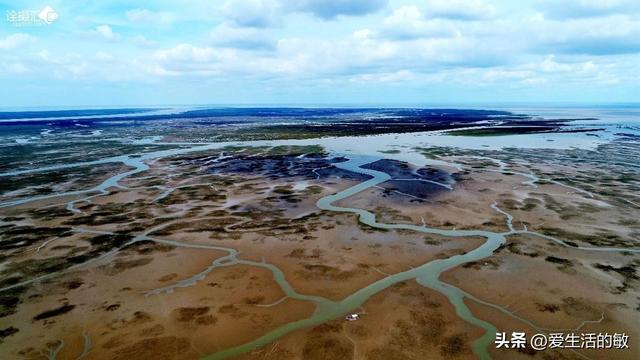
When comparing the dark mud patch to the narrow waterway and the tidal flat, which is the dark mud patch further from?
the narrow waterway

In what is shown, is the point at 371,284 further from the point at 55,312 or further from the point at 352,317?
the point at 55,312

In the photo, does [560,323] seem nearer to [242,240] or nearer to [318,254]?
[318,254]

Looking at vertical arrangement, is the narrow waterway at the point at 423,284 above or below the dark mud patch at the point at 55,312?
above

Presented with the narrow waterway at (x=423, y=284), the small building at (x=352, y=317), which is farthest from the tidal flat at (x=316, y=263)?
the small building at (x=352, y=317)

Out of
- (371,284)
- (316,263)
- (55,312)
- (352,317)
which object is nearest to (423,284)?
(371,284)

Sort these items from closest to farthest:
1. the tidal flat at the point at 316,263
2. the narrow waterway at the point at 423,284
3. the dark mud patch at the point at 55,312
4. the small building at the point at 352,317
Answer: the narrow waterway at the point at 423,284 → the tidal flat at the point at 316,263 → the small building at the point at 352,317 → the dark mud patch at the point at 55,312

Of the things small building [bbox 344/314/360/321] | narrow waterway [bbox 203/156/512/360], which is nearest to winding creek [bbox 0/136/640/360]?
narrow waterway [bbox 203/156/512/360]

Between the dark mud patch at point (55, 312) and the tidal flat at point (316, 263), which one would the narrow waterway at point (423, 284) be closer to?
the tidal flat at point (316, 263)

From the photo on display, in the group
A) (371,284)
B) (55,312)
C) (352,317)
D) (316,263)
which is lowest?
(55,312)

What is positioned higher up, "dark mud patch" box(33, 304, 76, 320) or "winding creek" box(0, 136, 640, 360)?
"winding creek" box(0, 136, 640, 360)
